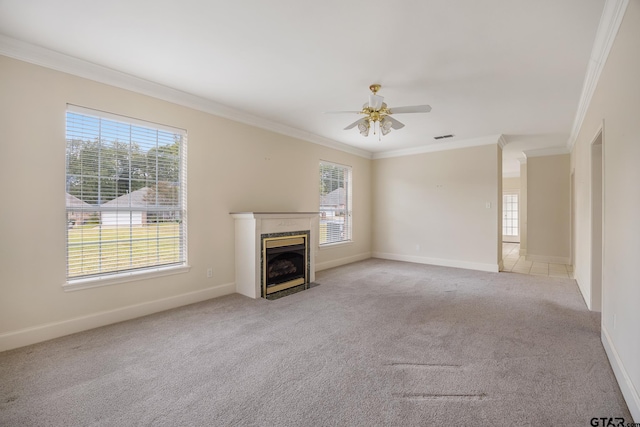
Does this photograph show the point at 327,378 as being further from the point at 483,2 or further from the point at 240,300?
the point at 483,2

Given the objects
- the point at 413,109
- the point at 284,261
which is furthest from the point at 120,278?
the point at 413,109

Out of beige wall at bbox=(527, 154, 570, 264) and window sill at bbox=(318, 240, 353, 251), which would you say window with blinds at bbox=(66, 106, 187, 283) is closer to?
window sill at bbox=(318, 240, 353, 251)

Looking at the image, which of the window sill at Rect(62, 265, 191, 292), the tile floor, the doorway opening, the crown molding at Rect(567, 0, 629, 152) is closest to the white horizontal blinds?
the doorway opening

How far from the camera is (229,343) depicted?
2.64 m

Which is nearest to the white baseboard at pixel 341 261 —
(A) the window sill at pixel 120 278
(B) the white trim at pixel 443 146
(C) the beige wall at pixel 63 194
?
(C) the beige wall at pixel 63 194

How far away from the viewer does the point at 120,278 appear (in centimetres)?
314

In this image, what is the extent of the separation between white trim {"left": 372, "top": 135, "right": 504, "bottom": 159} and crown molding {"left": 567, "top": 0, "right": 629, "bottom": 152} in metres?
1.88

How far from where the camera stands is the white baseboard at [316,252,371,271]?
19.1 feet

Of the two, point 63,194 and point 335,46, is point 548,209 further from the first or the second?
point 63,194

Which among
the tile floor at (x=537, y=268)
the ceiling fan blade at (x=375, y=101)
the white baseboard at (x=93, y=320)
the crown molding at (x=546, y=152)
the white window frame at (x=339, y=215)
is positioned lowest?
the tile floor at (x=537, y=268)

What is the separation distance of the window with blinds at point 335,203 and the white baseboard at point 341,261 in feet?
1.37

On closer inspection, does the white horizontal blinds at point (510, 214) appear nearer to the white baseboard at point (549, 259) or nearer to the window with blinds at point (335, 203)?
the white baseboard at point (549, 259)

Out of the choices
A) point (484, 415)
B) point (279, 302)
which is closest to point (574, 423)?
point (484, 415)

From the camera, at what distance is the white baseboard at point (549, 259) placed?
6.48 m
